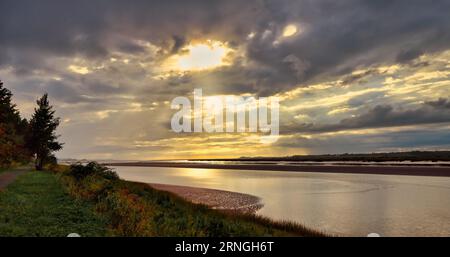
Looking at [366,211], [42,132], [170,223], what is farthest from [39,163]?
[366,211]

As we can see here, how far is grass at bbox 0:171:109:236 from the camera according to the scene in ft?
46.3

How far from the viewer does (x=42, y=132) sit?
5866cm

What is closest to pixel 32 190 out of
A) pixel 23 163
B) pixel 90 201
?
pixel 90 201

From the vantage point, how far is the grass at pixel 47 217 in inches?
555

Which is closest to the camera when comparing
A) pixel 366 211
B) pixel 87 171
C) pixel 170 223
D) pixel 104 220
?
pixel 104 220

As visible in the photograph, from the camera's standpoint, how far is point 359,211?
2606 centimetres

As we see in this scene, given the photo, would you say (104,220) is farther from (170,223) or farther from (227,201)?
(227,201)

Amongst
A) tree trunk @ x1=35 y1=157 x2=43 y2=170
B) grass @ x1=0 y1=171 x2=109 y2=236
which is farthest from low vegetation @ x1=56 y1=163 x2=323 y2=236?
tree trunk @ x1=35 y1=157 x2=43 y2=170

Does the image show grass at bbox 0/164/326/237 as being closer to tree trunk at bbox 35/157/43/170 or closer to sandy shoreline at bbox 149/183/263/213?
sandy shoreline at bbox 149/183/263/213

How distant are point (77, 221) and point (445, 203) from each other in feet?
88.3

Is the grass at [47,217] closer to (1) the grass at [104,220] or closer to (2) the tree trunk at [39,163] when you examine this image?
(1) the grass at [104,220]

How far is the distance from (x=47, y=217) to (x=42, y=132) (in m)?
46.7

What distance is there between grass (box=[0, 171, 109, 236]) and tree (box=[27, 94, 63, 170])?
37200mm
